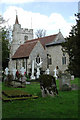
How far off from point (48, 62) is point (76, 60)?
85.0 feet

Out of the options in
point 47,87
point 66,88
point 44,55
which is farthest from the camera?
point 44,55

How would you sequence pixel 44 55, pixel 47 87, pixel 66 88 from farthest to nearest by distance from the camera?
pixel 44 55
pixel 66 88
pixel 47 87

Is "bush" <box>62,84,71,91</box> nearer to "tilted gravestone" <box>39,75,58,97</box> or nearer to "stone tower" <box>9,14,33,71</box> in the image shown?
"tilted gravestone" <box>39,75,58,97</box>

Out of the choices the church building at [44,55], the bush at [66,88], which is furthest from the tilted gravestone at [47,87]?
the church building at [44,55]

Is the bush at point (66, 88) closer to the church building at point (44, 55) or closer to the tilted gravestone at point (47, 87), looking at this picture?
the tilted gravestone at point (47, 87)

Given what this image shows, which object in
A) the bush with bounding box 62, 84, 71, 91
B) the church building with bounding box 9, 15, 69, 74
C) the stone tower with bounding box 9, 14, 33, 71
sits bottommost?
the bush with bounding box 62, 84, 71, 91

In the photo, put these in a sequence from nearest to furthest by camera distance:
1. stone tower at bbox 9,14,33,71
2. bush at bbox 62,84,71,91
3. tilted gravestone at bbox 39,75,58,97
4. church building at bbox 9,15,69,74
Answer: tilted gravestone at bbox 39,75,58,97, bush at bbox 62,84,71,91, church building at bbox 9,15,69,74, stone tower at bbox 9,14,33,71

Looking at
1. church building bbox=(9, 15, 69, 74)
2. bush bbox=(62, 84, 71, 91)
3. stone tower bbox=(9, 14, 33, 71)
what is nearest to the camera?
bush bbox=(62, 84, 71, 91)

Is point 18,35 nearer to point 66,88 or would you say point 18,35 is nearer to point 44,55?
point 44,55

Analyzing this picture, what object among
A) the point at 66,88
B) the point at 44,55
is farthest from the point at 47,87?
the point at 44,55

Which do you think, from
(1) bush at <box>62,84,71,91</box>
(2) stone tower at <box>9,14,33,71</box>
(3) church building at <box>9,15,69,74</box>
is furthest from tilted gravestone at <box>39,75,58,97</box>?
(2) stone tower at <box>9,14,33,71</box>

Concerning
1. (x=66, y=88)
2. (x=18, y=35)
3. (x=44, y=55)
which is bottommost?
(x=66, y=88)

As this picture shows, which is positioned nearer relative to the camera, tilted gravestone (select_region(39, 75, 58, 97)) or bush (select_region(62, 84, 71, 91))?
tilted gravestone (select_region(39, 75, 58, 97))

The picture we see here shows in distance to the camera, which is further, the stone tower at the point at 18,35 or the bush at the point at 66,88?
the stone tower at the point at 18,35
